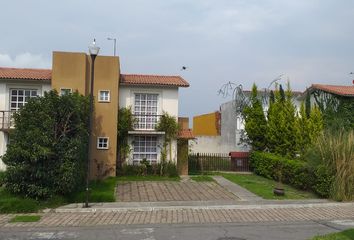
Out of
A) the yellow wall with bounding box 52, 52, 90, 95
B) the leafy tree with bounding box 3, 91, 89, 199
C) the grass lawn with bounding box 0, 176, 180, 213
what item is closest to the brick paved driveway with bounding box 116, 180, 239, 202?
the grass lawn with bounding box 0, 176, 180, 213

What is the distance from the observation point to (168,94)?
24.8 metres

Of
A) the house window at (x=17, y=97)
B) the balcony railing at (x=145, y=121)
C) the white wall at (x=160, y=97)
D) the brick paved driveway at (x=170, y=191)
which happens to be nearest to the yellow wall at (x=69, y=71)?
the house window at (x=17, y=97)

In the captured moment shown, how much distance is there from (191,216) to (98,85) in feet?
39.2

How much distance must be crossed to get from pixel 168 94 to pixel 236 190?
823cm

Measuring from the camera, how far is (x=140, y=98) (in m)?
24.7

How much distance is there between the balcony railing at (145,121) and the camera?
2411 cm

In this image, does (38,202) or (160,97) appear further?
(160,97)

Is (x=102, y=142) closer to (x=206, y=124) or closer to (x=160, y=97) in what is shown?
(x=160, y=97)

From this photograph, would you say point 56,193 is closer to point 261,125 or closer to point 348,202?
point 348,202

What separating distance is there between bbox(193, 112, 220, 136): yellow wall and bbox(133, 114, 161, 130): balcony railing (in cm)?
1814

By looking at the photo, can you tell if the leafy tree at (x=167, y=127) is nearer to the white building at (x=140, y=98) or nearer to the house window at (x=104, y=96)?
the white building at (x=140, y=98)

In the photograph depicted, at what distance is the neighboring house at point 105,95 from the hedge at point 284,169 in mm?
5250

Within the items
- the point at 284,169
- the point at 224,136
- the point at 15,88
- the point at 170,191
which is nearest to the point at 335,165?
the point at 284,169

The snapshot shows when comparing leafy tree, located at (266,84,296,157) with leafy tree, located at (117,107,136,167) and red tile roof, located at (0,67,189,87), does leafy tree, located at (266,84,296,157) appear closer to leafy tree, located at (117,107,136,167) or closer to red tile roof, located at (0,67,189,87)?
red tile roof, located at (0,67,189,87)
